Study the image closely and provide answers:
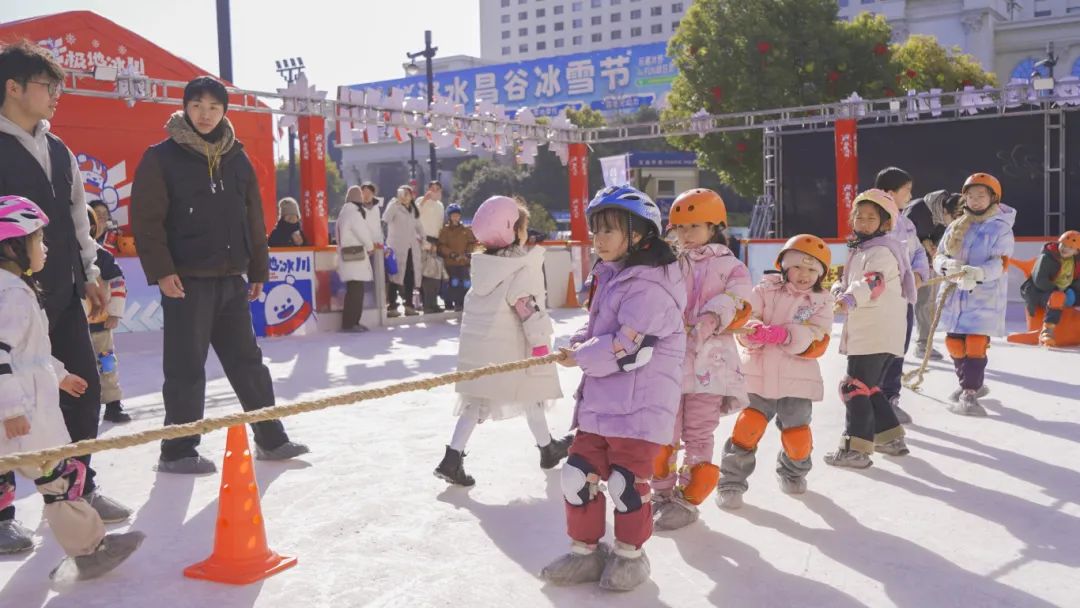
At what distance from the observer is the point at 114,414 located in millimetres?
6281

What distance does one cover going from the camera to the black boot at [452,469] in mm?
4523

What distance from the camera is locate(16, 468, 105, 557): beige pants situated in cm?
315

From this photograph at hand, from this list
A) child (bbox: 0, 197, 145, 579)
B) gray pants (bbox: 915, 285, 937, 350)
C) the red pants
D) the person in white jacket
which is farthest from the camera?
the person in white jacket

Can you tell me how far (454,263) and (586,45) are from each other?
101921 mm

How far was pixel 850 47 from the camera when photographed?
2628 centimetres

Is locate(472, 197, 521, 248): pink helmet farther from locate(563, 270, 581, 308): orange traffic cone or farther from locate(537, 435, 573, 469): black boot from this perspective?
locate(563, 270, 581, 308): orange traffic cone

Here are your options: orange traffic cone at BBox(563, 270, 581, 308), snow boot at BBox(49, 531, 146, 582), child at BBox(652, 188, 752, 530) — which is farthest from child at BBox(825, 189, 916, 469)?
orange traffic cone at BBox(563, 270, 581, 308)

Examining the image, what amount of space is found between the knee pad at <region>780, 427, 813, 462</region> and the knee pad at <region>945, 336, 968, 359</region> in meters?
2.64

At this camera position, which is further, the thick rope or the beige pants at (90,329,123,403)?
the beige pants at (90,329,123,403)

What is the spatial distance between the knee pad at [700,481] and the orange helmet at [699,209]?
3.44 feet

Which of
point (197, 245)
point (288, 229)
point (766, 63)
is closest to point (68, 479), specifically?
point (197, 245)

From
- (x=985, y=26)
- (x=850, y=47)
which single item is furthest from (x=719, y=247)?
(x=985, y=26)

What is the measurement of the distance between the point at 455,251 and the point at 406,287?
0.86m

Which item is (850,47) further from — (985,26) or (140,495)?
(985,26)
